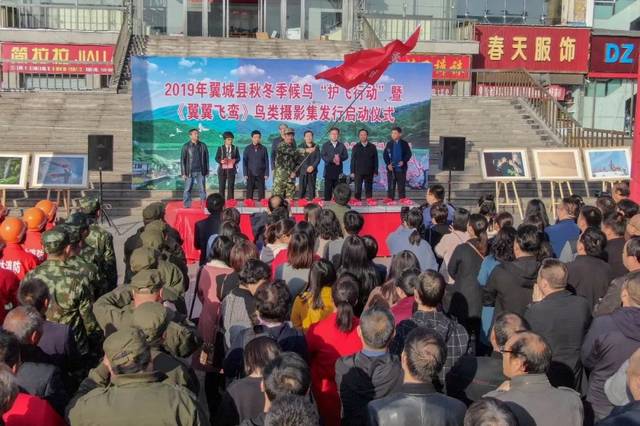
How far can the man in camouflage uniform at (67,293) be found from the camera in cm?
600

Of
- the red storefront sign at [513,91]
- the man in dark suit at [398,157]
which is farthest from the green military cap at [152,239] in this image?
the red storefront sign at [513,91]

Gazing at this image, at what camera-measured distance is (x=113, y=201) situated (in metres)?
18.0

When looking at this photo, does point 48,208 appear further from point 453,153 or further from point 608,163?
point 608,163

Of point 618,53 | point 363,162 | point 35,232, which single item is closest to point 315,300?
point 35,232

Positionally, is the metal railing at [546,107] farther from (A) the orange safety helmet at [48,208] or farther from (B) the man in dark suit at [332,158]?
(A) the orange safety helmet at [48,208]

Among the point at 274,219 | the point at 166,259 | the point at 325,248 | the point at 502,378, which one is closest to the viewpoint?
the point at 502,378

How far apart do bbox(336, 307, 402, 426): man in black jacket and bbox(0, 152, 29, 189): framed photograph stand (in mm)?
13046

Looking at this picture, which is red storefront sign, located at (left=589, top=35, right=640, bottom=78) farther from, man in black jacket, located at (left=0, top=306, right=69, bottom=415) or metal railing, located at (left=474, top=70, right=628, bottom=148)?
man in black jacket, located at (left=0, top=306, right=69, bottom=415)

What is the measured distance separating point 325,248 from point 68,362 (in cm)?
322

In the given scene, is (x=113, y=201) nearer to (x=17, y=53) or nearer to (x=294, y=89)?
(x=294, y=89)

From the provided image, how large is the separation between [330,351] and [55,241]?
2.22 meters

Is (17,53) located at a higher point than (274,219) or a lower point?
higher

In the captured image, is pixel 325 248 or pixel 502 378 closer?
pixel 502 378

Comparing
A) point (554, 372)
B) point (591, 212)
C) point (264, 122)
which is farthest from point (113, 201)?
point (554, 372)
